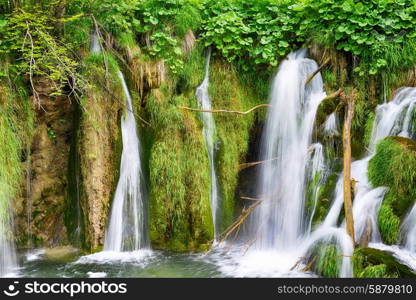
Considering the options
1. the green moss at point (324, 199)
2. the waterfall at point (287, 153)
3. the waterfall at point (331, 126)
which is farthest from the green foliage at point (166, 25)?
the green moss at point (324, 199)

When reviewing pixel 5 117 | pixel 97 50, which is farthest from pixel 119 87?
A: pixel 5 117

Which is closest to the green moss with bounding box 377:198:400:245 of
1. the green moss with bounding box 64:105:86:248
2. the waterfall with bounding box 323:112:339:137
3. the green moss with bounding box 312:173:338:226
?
the green moss with bounding box 312:173:338:226

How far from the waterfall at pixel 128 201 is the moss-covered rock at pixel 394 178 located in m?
3.28

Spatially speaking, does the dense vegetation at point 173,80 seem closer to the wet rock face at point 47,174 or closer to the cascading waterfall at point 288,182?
the wet rock face at point 47,174

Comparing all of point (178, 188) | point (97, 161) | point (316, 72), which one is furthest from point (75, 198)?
point (316, 72)

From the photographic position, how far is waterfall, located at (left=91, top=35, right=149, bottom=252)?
5.93 m

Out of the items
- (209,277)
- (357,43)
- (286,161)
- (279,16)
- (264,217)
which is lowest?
(209,277)

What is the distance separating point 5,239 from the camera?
5258mm

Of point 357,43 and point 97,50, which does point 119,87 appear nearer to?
point 97,50

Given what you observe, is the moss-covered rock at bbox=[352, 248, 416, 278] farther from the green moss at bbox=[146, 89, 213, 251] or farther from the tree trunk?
the green moss at bbox=[146, 89, 213, 251]

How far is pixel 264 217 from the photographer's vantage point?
6109mm

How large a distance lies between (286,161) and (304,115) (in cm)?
81

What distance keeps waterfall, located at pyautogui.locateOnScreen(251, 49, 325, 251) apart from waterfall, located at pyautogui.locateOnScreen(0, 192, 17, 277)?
11.1ft

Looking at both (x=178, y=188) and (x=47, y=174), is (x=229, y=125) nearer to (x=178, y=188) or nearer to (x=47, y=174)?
(x=178, y=188)
